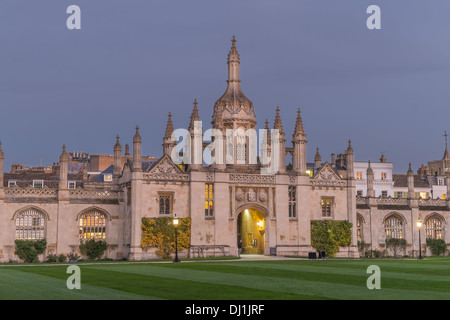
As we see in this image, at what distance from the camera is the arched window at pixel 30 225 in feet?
182

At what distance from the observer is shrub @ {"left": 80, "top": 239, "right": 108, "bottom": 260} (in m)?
57.0

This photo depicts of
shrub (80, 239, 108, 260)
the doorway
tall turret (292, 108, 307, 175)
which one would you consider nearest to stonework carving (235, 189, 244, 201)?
the doorway

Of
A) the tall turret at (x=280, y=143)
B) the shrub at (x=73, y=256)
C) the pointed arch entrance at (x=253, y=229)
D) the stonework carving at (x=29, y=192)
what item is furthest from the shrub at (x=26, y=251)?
the tall turret at (x=280, y=143)

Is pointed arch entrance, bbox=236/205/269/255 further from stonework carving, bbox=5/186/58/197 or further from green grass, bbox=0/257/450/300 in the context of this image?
green grass, bbox=0/257/450/300

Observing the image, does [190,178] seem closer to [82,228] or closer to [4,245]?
[82,228]

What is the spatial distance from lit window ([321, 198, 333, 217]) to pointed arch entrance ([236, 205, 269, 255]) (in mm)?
6097

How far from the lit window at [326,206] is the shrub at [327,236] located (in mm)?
1159

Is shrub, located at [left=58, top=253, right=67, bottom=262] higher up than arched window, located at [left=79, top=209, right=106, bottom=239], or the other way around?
arched window, located at [left=79, top=209, right=106, bottom=239]

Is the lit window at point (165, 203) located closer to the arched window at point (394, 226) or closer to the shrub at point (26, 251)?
the shrub at point (26, 251)

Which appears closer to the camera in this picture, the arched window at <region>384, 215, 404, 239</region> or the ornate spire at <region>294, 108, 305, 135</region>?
the ornate spire at <region>294, 108, 305, 135</region>

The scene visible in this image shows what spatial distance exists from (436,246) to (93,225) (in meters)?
35.5

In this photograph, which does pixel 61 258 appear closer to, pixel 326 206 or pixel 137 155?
pixel 137 155

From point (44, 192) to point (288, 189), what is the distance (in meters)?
21.3

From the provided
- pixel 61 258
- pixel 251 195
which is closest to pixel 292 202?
pixel 251 195
